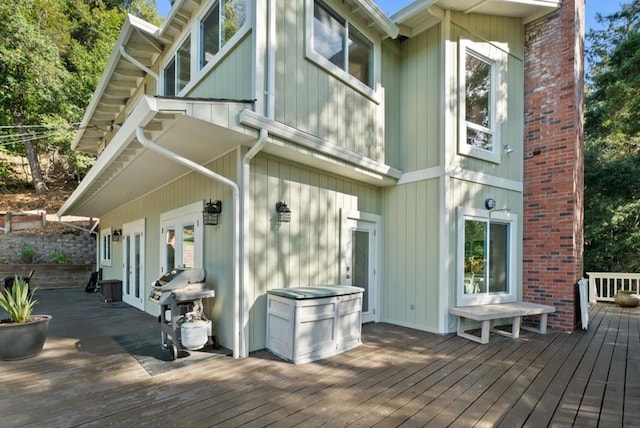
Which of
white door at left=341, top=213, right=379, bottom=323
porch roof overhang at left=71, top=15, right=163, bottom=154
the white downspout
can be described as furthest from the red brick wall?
porch roof overhang at left=71, top=15, right=163, bottom=154

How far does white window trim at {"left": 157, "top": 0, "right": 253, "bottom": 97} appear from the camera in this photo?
4191 mm

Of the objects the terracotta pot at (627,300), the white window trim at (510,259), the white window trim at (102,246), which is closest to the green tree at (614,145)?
the terracotta pot at (627,300)

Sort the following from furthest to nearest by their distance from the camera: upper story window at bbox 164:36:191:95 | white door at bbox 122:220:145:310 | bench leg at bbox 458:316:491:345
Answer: white door at bbox 122:220:145:310, upper story window at bbox 164:36:191:95, bench leg at bbox 458:316:491:345

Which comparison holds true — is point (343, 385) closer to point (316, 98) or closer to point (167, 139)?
point (167, 139)

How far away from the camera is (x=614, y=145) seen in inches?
457

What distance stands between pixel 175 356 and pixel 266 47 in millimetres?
3883

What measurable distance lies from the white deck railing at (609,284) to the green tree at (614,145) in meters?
1.94

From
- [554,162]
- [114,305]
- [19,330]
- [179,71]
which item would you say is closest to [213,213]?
[19,330]

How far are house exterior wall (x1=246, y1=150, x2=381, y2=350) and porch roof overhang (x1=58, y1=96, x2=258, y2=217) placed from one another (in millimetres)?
653

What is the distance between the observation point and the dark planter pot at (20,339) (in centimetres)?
390

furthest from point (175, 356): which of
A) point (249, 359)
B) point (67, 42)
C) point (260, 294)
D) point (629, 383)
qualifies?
point (67, 42)

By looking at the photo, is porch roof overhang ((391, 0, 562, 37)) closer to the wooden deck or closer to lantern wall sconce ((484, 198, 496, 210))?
lantern wall sconce ((484, 198, 496, 210))

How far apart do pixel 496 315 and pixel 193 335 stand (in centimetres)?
415

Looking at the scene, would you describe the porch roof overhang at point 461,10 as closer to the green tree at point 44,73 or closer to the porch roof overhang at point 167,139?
the porch roof overhang at point 167,139
